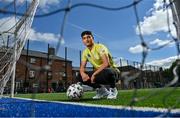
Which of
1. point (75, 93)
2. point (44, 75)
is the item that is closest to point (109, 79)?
point (75, 93)

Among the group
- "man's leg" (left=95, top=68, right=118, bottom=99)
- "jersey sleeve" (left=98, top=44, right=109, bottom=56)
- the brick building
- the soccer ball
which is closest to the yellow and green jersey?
"jersey sleeve" (left=98, top=44, right=109, bottom=56)

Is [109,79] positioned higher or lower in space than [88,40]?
lower

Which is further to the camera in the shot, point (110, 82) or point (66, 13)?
point (110, 82)

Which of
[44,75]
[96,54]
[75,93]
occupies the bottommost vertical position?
[75,93]

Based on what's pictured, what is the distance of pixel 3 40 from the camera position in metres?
4.36

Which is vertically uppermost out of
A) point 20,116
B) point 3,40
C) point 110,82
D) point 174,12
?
point 3,40

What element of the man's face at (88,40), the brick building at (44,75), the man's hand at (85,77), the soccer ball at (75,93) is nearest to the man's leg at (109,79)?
the man's hand at (85,77)

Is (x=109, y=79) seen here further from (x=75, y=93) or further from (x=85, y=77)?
(x=75, y=93)

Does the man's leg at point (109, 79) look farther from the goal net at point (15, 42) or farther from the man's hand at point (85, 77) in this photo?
the goal net at point (15, 42)

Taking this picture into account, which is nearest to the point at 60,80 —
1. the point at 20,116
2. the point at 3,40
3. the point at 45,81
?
the point at 45,81

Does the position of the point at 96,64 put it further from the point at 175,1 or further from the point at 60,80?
the point at 60,80

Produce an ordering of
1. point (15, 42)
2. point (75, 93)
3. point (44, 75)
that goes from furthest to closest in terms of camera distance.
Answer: point (44, 75)
point (75, 93)
point (15, 42)

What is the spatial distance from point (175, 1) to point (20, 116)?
1243 mm

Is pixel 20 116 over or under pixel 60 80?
under
